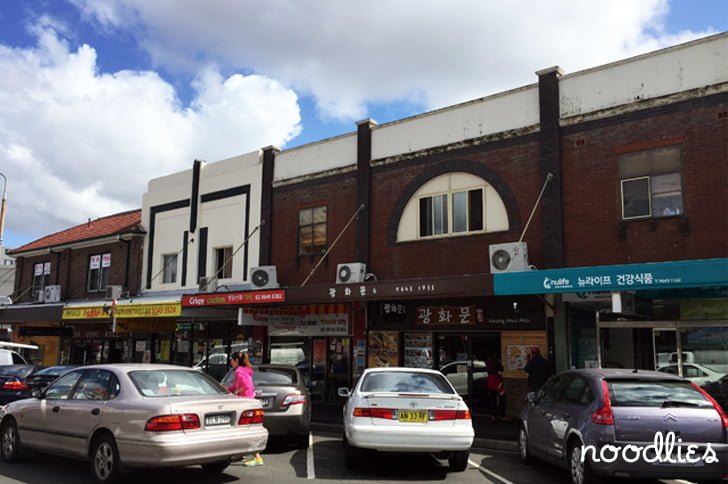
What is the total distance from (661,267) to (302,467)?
677cm

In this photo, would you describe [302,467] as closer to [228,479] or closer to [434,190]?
[228,479]

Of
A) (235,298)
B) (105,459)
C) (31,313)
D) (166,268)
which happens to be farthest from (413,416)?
(31,313)

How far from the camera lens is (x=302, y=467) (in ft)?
29.5

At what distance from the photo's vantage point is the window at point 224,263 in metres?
21.4

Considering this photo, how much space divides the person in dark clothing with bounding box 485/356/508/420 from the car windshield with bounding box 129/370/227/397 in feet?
26.1

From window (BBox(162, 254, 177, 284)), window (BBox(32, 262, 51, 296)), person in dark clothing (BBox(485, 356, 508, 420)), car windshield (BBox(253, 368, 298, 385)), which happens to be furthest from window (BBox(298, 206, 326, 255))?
window (BBox(32, 262, 51, 296))

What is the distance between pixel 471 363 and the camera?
1572 cm

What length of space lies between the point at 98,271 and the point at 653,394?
77.0ft

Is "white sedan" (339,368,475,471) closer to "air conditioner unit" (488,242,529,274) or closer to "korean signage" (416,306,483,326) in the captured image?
"air conditioner unit" (488,242,529,274)

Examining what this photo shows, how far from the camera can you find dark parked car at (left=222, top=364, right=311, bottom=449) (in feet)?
34.0

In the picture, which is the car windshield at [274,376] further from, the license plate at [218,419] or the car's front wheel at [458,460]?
the car's front wheel at [458,460]

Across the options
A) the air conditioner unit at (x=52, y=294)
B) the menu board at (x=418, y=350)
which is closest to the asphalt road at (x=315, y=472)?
the menu board at (x=418, y=350)

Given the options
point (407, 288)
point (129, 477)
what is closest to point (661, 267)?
point (407, 288)

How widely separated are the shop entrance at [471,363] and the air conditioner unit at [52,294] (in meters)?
18.0
